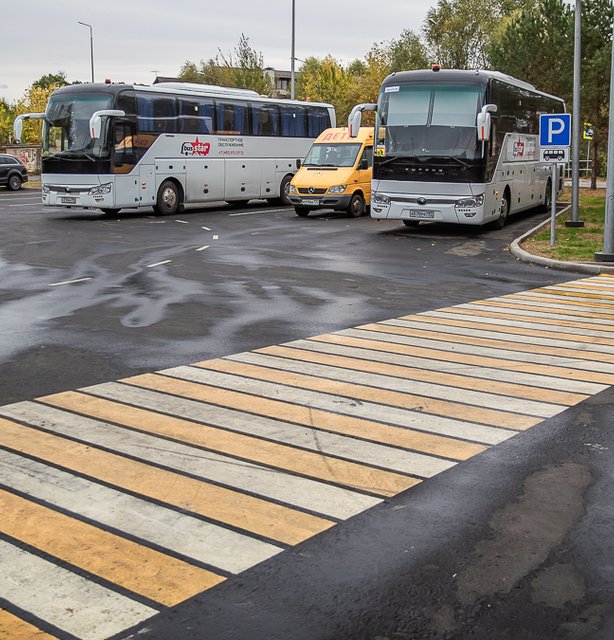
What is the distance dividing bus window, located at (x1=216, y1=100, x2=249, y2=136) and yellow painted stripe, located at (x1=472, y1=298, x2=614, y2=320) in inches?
809

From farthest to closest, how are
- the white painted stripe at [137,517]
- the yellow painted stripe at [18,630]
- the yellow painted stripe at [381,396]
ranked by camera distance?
1. the yellow painted stripe at [381,396]
2. the white painted stripe at [137,517]
3. the yellow painted stripe at [18,630]

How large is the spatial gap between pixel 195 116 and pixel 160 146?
2195 millimetres

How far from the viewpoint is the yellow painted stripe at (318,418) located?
6.04 metres

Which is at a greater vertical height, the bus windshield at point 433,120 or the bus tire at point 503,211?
the bus windshield at point 433,120

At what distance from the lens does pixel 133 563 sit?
429 centimetres

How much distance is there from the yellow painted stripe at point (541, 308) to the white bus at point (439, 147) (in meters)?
9.00

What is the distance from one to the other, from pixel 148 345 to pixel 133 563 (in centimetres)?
522

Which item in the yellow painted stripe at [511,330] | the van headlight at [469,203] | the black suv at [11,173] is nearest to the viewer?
the yellow painted stripe at [511,330]

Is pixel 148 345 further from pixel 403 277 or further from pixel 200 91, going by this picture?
pixel 200 91

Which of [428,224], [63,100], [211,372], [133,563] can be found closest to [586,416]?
[211,372]

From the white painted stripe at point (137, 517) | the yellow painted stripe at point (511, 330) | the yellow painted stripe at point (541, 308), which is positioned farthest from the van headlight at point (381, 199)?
the white painted stripe at point (137, 517)

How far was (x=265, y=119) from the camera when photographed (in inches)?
1325

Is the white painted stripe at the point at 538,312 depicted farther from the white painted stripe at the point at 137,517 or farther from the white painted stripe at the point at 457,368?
the white painted stripe at the point at 137,517

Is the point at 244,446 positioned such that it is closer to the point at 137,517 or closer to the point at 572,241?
the point at 137,517
